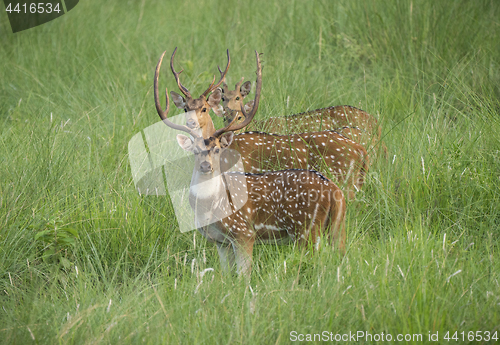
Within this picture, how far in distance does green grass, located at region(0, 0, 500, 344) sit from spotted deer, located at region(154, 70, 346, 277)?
15 centimetres

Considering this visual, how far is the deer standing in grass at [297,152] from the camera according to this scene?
446cm

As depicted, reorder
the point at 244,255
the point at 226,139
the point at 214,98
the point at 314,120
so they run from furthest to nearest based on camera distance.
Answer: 1. the point at 314,120
2. the point at 214,98
3. the point at 226,139
4. the point at 244,255

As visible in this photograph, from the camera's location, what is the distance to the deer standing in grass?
176 inches

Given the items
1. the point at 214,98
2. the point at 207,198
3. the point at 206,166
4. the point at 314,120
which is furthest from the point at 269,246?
the point at 314,120

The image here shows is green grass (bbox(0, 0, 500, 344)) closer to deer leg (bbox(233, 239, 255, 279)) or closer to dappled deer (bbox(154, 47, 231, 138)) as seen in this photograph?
deer leg (bbox(233, 239, 255, 279))

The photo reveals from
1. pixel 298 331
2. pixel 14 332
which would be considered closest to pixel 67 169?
pixel 14 332

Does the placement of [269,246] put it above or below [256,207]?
below

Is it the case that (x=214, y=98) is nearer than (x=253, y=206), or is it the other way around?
(x=253, y=206)

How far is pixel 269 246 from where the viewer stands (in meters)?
4.03

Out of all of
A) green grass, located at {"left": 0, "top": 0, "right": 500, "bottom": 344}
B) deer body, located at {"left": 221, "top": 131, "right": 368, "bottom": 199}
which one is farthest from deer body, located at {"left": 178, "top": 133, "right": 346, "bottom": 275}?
deer body, located at {"left": 221, "top": 131, "right": 368, "bottom": 199}

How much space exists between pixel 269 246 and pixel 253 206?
337 millimetres

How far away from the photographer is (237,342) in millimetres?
2756

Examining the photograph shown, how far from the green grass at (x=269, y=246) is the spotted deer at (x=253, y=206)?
0.48 feet

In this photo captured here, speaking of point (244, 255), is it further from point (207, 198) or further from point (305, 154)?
point (305, 154)
